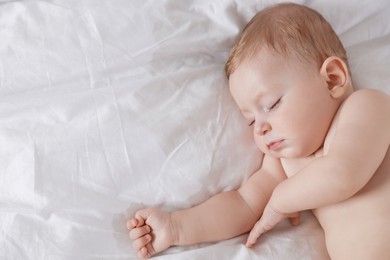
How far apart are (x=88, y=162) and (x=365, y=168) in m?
0.57

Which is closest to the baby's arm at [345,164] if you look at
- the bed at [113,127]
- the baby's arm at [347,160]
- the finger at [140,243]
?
the baby's arm at [347,160]

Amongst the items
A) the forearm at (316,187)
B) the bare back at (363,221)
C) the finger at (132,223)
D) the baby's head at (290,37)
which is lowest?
the bare back at (363,221)

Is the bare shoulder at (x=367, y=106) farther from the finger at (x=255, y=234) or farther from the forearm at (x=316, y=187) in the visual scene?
the finger at (x=255, y=234)

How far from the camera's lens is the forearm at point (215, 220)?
3.91 ft

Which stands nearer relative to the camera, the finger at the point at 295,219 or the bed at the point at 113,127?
the bed at the point at 113,127

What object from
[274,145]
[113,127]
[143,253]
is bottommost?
[143,253]

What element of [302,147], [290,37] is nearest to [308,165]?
[302,147]

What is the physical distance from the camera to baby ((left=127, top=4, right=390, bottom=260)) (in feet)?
3.63

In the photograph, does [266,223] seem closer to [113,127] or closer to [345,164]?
[345,164]

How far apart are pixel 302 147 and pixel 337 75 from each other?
173 millimetres

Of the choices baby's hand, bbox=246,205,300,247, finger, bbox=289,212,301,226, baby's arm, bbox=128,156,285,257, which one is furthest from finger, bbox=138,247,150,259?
finger, bbox=289,212,301,226

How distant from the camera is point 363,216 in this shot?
44.2 inches

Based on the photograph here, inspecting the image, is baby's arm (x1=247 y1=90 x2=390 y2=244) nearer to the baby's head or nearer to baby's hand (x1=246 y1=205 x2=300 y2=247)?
baby's hand (x1=246 y1=205 x2=300 y2=247)

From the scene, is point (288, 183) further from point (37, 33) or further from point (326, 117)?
point (37, 33)
